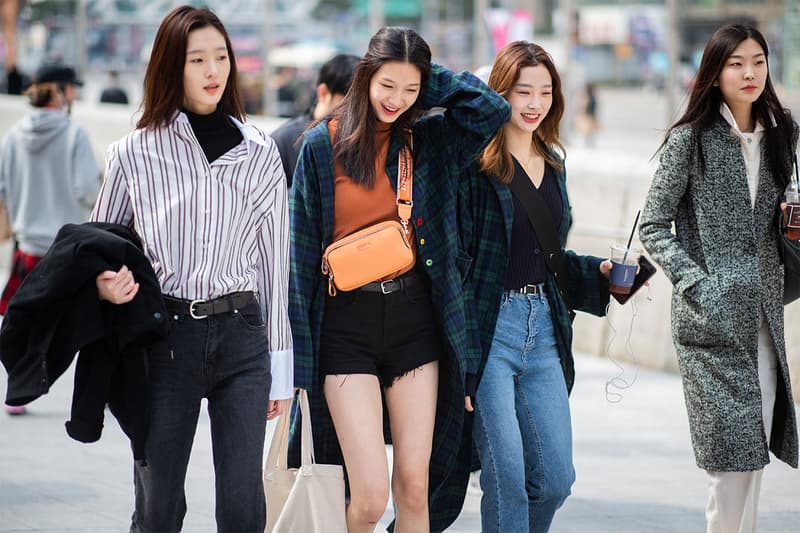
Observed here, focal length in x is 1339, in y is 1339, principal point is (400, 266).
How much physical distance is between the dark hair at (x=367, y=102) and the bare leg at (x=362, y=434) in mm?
657

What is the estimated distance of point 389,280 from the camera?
432 cm

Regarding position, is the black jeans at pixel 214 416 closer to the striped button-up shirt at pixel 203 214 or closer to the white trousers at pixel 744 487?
the striped button-up shirt at pixel 203 214

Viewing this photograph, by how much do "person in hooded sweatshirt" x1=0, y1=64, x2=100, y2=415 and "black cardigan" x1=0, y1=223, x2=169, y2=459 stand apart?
14.3ft

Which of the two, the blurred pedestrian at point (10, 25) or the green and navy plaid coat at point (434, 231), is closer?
the green and navy plaid coat at point (434, 231)

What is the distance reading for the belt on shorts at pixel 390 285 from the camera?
430cm

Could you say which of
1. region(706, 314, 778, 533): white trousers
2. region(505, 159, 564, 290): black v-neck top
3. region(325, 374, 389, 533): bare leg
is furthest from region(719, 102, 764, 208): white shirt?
region(325, 374, 389, 533): bare leg

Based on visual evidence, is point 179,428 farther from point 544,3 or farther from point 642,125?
point 642,125

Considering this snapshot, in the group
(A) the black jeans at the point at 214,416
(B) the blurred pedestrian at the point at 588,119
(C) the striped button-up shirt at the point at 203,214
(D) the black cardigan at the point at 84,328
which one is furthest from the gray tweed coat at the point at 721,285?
(B) the blurred pedestrian at the point at 588,119

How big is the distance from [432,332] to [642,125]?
119ft

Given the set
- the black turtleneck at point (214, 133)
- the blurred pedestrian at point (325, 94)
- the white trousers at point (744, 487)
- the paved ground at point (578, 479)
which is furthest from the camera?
the blurred pedestrian at point (325, 94)

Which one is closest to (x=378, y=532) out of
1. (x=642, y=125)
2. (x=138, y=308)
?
(x=138, y=308)

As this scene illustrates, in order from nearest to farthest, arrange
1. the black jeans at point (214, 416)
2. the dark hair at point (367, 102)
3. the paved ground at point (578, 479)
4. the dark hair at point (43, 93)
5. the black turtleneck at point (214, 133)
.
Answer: the black jeans at point (214, 416) → the black turtleneck at point (214, 133) → the dark hair at point (367, 102) → the paved ground at point (578, 479) → the dark hair at point (43, 93)

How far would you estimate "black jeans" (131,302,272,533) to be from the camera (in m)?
3.89

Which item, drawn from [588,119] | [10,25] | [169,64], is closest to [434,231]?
[169,64]
